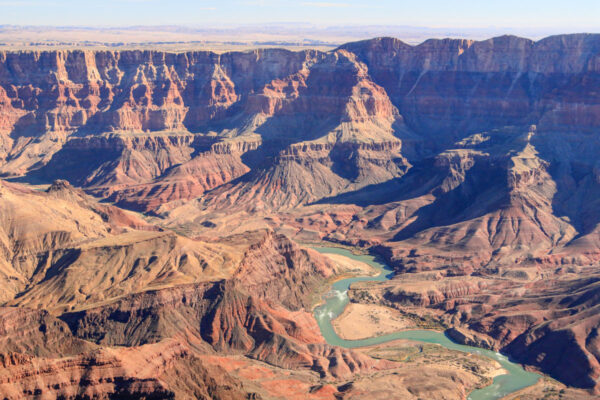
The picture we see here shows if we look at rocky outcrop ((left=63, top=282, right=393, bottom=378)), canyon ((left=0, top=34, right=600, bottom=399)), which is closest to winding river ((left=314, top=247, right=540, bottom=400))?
canyon ((left=0, top=34, right=600, bottom=399))

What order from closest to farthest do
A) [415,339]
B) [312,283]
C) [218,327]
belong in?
[218,327] → [415,339] → [312,283]

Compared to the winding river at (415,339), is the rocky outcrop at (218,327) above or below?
above

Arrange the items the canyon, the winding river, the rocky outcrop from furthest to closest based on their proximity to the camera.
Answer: the rocky outcrop, the winding river, the canyon

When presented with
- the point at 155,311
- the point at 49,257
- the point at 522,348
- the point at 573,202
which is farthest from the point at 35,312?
the point at 573,202

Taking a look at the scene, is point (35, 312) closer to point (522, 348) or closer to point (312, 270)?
point (312, 270)

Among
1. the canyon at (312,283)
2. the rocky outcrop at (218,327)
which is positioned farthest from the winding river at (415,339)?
the rocky outcrop at (218,327)

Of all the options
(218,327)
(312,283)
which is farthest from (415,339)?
(218,327)

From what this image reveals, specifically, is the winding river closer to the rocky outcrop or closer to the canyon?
the canyon

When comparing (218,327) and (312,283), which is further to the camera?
(312,283)

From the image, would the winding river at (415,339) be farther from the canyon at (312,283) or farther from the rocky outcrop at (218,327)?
the rocky outcrop at (218,327)

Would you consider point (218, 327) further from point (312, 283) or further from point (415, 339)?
point (312, 283)
